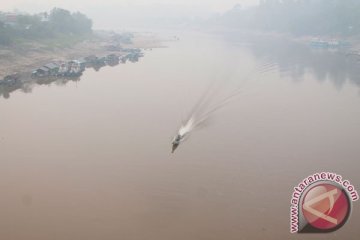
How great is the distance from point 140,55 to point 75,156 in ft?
137

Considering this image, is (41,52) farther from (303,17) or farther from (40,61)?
(303,17)

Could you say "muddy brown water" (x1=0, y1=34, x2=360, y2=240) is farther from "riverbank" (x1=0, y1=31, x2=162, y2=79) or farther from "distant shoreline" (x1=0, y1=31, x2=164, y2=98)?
"riverbank" (x1=0, y1=31, x2=162, y2=79)

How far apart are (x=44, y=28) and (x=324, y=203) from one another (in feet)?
190

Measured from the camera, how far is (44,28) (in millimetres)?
61281

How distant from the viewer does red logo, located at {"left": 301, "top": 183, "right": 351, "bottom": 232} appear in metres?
11.4

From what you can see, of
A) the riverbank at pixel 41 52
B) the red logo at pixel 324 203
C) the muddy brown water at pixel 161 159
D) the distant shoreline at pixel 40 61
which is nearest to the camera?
the red logo at pixel 324 203

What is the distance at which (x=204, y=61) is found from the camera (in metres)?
55.4

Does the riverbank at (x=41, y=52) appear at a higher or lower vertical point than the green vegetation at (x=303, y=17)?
lower

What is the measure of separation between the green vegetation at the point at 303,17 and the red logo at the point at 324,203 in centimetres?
8390

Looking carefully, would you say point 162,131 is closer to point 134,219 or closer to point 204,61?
point 134,219

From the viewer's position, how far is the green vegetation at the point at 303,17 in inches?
3531

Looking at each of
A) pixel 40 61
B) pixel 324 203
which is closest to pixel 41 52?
pixel 40 61

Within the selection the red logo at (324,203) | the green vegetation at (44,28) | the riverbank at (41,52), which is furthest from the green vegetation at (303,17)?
the red logo at (324,203)

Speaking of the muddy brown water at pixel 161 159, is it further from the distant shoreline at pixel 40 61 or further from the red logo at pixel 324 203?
the red logo at pixel 324 203
